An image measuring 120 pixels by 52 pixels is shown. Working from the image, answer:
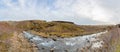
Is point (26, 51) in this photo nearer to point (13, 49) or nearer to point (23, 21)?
point (13, 49)

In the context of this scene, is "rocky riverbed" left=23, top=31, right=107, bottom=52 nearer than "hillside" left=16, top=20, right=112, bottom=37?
Yes

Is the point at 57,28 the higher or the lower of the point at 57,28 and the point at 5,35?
the higher

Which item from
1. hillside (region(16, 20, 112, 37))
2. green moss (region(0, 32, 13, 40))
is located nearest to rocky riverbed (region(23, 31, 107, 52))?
hillside (region(16, 20, 112, 37))

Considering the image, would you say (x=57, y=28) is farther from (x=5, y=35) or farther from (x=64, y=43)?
(x=5, y=35)

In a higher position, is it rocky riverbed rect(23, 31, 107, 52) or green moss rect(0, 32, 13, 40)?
green moss rect(0, 32, 13, 40)

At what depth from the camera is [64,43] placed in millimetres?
21172

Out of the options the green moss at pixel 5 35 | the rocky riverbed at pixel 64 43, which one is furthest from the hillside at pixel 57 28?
the green moss at pixel 5 35

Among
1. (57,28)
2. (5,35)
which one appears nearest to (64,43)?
(57,28)

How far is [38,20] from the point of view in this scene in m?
22.7

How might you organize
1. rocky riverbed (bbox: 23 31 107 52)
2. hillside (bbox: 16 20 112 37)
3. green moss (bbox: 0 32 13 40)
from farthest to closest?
hillside (bbox: 16 20 112 37)
green moss (bbox: 0 32 13 40)
rocky riverbed (bbox: 23 31 107 52)

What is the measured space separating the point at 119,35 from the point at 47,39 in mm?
5361

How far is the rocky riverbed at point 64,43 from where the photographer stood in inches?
828

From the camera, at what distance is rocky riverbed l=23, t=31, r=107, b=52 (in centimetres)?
2103

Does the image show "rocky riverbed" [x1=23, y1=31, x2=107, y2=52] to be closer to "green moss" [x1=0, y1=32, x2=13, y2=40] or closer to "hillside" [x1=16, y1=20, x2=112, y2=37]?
"hillside" [x1=16, y1=20, x2=112, y2=37]
